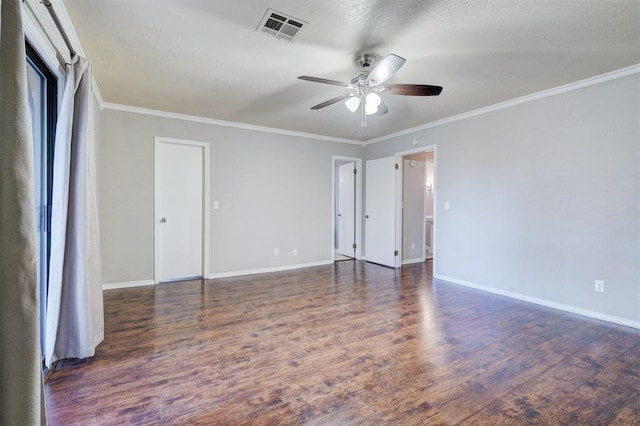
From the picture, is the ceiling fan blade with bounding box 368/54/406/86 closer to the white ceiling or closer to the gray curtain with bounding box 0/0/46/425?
the white ceiling

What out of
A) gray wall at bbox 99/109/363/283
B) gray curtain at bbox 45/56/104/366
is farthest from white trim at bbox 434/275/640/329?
gray curtain at bbox 45/56/104/366

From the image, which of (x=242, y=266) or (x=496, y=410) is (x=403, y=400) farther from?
(x=242, y=266)

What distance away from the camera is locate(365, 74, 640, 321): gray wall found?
297 cm

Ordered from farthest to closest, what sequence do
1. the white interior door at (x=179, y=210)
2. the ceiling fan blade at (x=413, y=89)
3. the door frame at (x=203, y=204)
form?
the white interior door at (x=179, y=210) < the door frame at (x=203, y=204) < the ceiling fan blade at (x=413, y=89)

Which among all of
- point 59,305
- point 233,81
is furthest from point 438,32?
point 59,305

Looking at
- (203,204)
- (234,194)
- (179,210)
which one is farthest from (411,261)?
(179,210)

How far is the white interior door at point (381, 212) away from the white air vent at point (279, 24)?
3630 mm

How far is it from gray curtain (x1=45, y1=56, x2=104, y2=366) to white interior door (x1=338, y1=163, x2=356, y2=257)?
486cm

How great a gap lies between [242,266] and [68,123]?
3.31 meters

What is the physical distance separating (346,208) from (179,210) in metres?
3.49

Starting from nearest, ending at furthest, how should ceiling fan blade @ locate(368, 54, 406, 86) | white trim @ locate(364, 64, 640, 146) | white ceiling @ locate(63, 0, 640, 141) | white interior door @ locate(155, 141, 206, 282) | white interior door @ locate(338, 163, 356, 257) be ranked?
white ceiling @ locate(63, 0, 640, 141) → ceiling fan blade @ locate(368, 54, 406, 86) → white trim @ locate(364, 64, 640, 146) → white interior door @ locate(155, 141, 206, 282) → white interior door @ locate(338, 163, 356, 257)

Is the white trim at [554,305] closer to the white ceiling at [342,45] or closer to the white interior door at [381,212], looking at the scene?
the white interior door at [381,212]

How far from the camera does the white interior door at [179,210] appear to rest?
445 centimetres

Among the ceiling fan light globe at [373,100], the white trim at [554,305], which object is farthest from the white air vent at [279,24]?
the white trim at [554,305]
